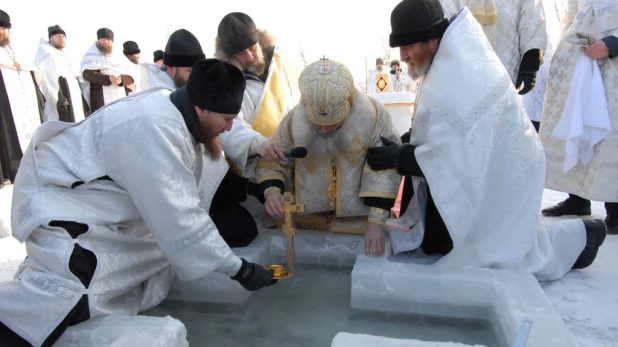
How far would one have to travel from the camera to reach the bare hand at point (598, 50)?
11.1 feet

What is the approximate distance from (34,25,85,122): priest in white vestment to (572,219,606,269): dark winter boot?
755 centimetres

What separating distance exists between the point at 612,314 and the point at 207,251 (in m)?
1.82

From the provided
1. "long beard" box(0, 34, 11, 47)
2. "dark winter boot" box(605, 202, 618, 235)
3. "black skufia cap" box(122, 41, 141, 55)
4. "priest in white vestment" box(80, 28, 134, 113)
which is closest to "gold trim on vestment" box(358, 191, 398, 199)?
"dark winter boot" box(605, 202, 618, 235)

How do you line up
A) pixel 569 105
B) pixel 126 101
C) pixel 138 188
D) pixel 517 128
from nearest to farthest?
1. pixel 138 188
2. pixel 126 101
3. pixel 517 128
4. pixel 569 105

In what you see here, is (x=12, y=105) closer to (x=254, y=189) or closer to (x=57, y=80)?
(x=57, y=80)

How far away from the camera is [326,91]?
101 inches

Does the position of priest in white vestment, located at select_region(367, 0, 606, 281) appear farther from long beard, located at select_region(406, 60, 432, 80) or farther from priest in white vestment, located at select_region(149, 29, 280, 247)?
priest in white vestment, located at select_region(149, 29, 280, 247)

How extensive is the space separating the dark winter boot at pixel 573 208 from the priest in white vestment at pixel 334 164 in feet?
6.09

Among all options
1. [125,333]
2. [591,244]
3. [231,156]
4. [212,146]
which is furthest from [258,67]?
[591,244]

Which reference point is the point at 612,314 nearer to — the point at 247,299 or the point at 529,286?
the point at 529,286

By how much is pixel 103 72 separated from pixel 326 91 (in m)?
7.40

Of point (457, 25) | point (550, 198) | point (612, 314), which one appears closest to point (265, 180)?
point (457, 25)

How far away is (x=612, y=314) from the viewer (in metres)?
2.22

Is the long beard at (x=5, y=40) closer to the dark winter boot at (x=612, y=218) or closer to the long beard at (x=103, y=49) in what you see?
the long beard at (x=103, y=49)
